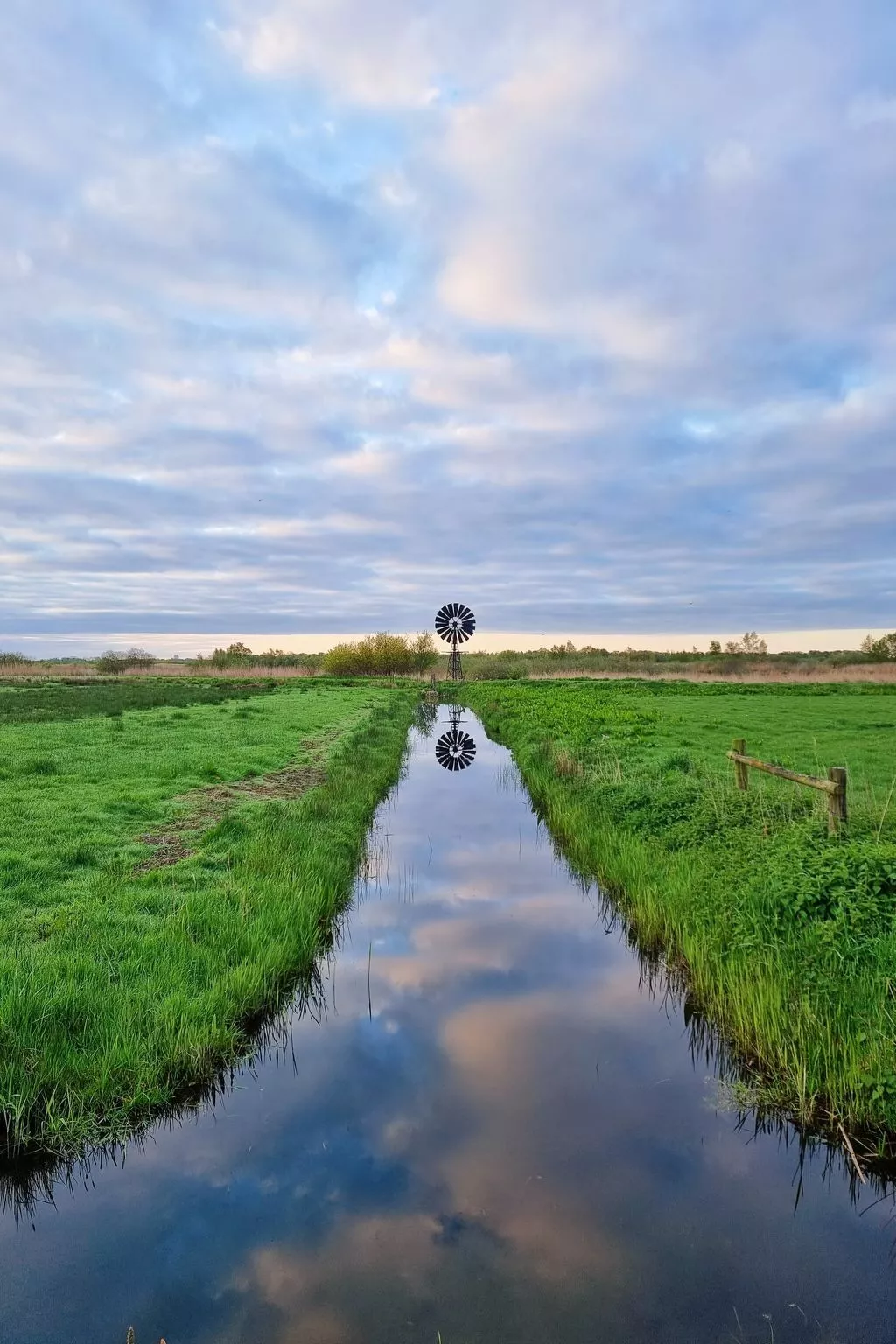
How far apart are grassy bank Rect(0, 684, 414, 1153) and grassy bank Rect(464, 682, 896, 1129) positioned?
4496mm

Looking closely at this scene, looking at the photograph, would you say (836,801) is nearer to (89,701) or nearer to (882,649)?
(89,701)

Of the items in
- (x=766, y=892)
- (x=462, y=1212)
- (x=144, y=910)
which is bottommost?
(x=462, y=1212)

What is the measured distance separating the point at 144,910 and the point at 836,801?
8.78 m

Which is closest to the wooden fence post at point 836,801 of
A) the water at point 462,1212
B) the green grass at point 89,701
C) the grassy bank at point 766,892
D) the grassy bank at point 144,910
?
the grassy bank at point 766,892

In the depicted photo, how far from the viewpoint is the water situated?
3988 millimetres

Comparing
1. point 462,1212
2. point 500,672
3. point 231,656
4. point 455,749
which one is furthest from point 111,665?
point 462,1212

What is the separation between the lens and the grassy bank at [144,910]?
18.8 ft

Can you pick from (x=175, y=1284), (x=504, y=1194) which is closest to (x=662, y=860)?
(x=504, y=1194)

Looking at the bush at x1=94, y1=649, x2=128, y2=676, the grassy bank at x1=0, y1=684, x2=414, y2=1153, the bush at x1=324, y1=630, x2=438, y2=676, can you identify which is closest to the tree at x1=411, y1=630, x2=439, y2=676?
the bush at x1=324, y1=630, x2=438, y2=676

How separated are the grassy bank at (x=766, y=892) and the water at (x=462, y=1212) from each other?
64cm

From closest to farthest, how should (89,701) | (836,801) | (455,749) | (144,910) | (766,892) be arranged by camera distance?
(766,892)
(144,910)
(836,801)
(455,749)
(89,701)

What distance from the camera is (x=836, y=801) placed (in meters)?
9.23

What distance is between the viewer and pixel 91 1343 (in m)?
3.79

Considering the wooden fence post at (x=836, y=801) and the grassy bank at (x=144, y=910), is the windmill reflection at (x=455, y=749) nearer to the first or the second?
the grassy bank at (x=144, y=910)
